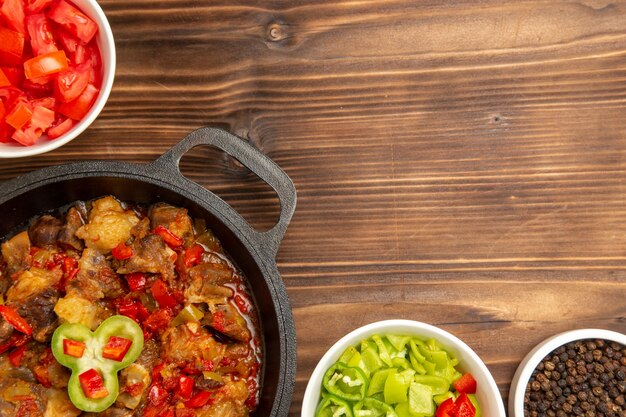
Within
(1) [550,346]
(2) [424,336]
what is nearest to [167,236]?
(2) [424,336]

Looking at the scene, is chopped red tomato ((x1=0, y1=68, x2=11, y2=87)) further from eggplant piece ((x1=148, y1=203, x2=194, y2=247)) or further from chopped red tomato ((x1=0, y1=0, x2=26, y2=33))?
eggplant piece ((x1=148, y1=203, x2=194, y2=247))

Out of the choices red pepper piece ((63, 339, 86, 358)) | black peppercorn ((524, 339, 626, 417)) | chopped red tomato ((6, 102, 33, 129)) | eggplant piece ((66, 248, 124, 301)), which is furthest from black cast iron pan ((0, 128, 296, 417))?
black peppercorn ((524, 339, 626, 417))

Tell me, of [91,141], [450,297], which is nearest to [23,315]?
[91,141]

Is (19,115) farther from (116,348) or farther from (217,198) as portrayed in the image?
(116,348)

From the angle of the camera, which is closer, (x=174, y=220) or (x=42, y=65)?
(x=42, y=65)

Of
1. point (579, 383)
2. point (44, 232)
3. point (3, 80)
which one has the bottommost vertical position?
point (579, 383)

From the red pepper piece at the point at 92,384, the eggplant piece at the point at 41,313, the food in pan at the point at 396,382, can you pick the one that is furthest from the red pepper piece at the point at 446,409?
the eggplant piece at the point at 41,313

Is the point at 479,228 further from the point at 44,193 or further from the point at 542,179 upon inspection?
the point at 44,193

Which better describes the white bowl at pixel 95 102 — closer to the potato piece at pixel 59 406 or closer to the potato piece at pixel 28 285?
the potato piece at pixel 28 285
